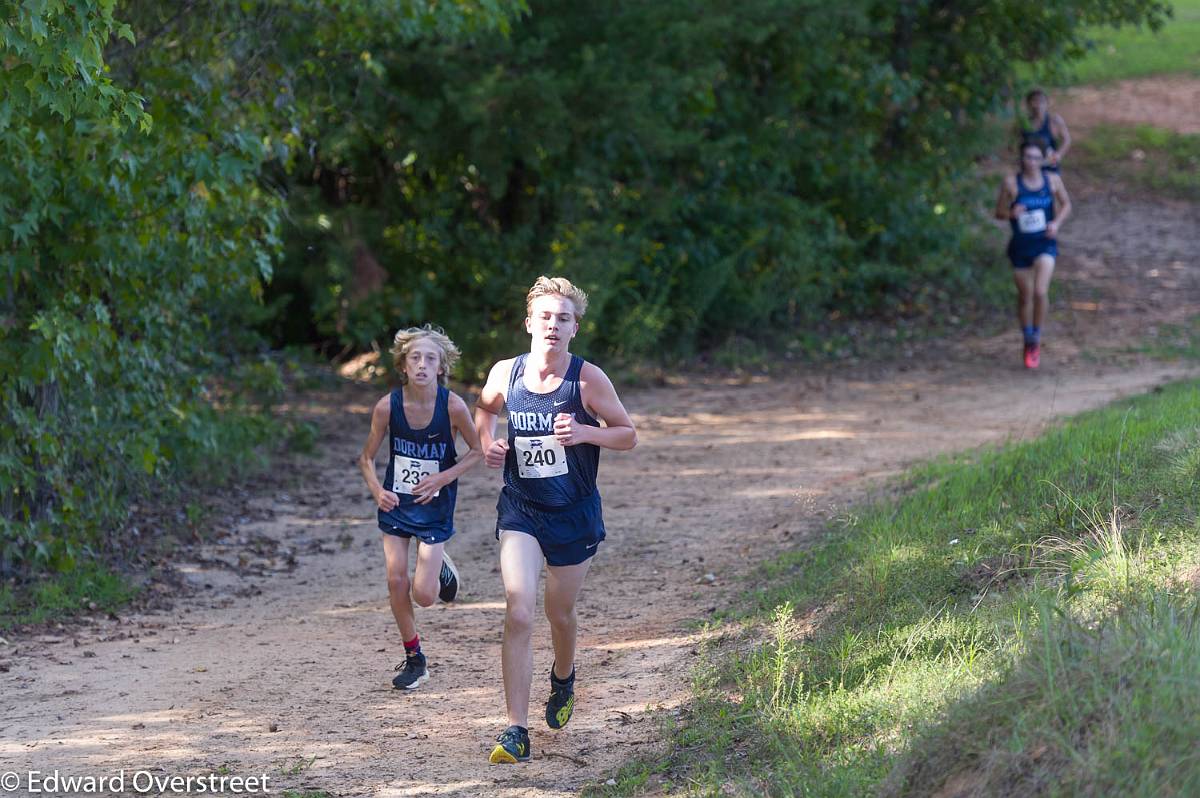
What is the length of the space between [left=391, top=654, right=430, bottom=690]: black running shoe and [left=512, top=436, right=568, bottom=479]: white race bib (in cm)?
154

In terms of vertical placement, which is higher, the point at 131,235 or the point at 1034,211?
the point at 131,235

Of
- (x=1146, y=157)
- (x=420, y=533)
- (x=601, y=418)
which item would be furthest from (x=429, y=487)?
(x=1146, y=157)

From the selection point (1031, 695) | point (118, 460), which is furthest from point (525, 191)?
point (1031, 695)

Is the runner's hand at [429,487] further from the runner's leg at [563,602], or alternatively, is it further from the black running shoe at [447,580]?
the runner's leg at [563,602]

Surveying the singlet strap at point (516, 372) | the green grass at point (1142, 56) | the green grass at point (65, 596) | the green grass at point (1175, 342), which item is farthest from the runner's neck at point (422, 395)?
the green grass at point (1142, 56)

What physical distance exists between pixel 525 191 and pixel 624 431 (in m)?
9.69

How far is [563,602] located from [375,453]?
137 centimetres

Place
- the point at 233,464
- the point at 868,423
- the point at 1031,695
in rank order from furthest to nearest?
the point at 868,423 < the point at 233,464 < the point at 1031,695

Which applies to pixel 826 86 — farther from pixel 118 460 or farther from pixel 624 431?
pixel 624 431

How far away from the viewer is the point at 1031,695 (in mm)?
4230

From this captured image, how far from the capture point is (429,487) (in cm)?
623

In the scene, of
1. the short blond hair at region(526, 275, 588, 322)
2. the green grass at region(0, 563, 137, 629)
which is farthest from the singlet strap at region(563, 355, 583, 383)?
the green grass at region(0, 563, 137, 629)

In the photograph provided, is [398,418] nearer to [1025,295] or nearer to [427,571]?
[427,571]

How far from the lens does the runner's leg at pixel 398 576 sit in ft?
20.6
